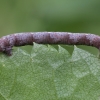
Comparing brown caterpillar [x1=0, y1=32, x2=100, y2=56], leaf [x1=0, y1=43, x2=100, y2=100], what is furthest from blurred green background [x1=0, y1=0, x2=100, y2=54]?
leaf [x1=0, y1=43, x2=100, y2=100]

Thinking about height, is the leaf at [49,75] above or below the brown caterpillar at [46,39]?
below

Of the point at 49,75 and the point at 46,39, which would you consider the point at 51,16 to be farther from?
the point at 49,75

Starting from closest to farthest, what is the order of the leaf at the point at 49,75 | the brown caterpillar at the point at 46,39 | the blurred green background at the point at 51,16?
the leaf at the point at 49,75 → the brown caterpillar at the point at 46,39 → the blurred green background at the point at 51,16

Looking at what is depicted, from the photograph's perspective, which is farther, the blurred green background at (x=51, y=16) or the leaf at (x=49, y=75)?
the blurred green background at (x=51, y=16)

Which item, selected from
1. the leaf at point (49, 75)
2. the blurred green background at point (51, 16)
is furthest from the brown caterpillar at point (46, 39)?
the blurred green background at point (51, 16)

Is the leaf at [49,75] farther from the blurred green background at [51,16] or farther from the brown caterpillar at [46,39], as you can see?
the blurred green background at [51,16]

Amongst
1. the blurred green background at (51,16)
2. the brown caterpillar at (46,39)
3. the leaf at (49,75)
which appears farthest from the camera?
the blurred green background at (51,16)

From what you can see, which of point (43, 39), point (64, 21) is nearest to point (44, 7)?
point (64, 21)

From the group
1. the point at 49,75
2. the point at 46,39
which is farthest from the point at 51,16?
the point at 49,75
